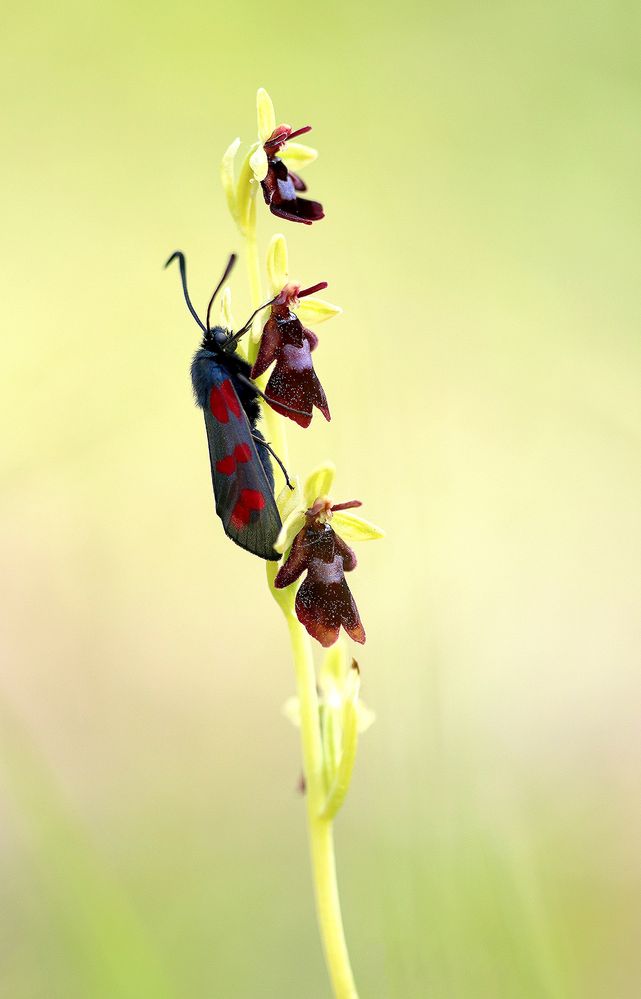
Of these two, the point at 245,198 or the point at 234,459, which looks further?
the point at 245,198

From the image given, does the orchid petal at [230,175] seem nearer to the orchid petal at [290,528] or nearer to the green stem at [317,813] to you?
the orchid petal at [290,528]

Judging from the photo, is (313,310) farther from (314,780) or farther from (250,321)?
(314,780)

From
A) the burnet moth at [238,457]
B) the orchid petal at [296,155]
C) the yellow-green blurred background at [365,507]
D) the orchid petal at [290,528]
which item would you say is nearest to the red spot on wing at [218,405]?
the burnet moth at [238,457]

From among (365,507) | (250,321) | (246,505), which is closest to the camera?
(246,505)

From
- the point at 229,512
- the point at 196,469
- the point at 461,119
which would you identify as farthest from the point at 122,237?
the point at 229,512

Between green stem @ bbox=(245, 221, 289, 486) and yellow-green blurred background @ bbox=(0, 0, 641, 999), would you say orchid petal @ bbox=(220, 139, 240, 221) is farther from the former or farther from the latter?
yellow-green blurred background @ bbox=(0, 0, 641, 999)

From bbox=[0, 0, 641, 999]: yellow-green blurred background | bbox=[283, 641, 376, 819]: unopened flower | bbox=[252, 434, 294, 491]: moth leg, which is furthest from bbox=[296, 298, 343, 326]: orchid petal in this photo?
bbox=[0, 0, 641, 999]: yellow-green blurred background

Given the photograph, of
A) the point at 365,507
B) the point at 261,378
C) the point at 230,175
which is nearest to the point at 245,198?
the point at 230,175
